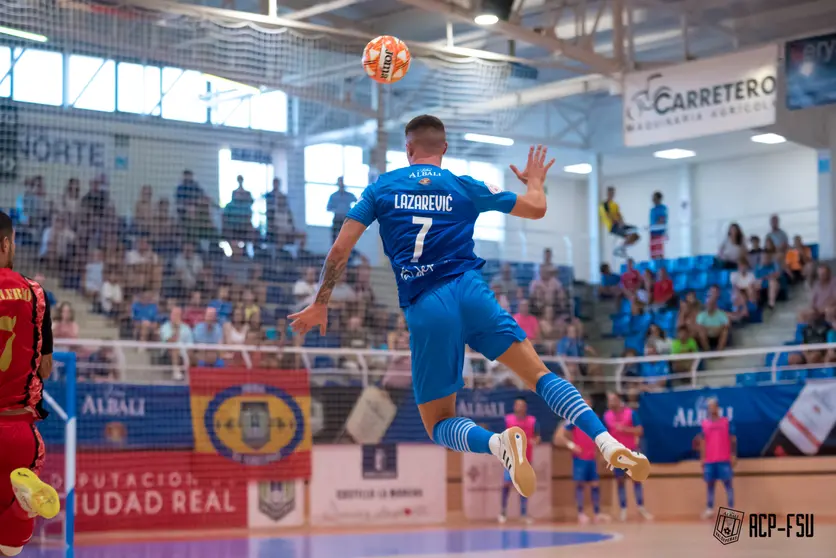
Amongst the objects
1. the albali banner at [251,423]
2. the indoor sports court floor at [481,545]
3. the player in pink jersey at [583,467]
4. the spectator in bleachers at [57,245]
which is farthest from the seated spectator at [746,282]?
the spectator in bleachers at [57,245]

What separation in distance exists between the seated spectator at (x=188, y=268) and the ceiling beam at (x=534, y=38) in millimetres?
4384

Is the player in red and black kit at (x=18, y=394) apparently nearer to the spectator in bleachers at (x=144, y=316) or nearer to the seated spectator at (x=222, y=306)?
the spectator in bleachers at (x=144, y=316)

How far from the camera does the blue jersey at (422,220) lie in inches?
248

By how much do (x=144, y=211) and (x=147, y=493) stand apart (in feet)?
12.1

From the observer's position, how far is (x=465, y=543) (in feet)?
41.6

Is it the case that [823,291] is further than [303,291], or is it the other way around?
[823,291]

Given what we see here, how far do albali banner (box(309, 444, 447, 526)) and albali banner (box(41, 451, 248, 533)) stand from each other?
3.99 feet

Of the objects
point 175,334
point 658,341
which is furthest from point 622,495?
point 175,334

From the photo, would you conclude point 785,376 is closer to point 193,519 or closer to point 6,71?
point 193,519

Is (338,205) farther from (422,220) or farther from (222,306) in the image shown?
(422,220)

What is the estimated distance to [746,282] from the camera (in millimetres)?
21766

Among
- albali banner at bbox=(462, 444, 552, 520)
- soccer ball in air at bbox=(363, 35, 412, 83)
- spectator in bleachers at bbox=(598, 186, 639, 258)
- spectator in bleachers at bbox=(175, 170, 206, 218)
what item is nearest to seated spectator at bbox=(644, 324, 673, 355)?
albali banner at bbox=(462, 444, 552, 520)

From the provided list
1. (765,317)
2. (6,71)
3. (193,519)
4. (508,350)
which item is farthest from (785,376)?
(508,350)

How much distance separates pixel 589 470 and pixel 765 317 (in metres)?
5.69
